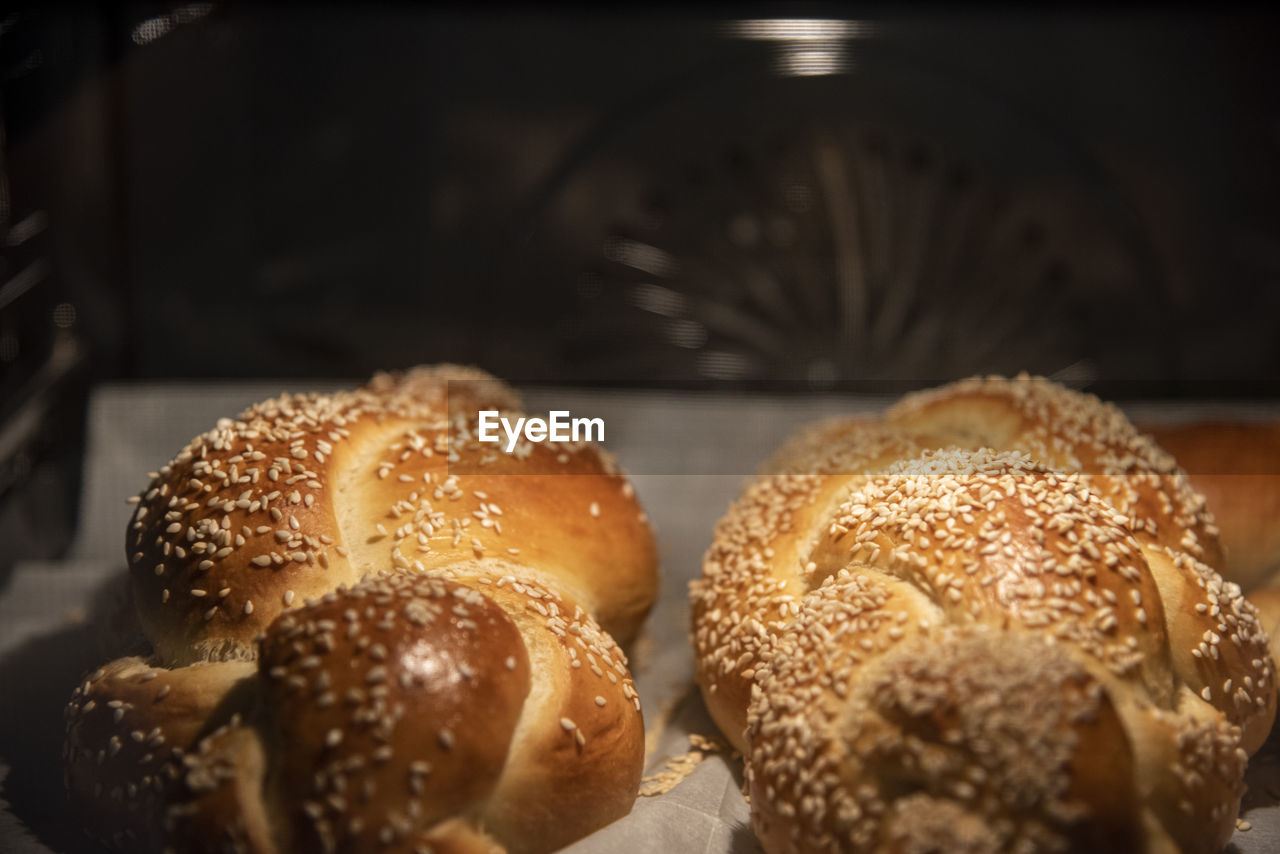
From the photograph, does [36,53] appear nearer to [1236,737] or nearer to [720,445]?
[720,445]

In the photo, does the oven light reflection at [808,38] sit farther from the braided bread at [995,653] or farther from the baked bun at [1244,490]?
the baked bun at [1244,490]

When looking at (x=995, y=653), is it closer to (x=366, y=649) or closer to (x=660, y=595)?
(x=366, y=649)

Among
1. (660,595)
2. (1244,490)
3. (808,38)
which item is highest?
(808,38)

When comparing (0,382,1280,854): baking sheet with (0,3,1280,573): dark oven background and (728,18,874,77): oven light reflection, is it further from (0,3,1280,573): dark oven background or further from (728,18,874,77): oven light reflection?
(728,18,874,77): oven light reflection

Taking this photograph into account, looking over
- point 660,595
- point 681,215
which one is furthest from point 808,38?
point 660,595

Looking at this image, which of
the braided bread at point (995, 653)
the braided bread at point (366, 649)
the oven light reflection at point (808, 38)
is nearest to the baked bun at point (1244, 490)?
the braided bread at point (995, 653)

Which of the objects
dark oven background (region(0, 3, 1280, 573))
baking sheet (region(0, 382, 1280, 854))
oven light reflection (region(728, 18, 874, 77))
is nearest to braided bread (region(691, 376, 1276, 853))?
baking sheet (region(0, 382, 1280, 854))
